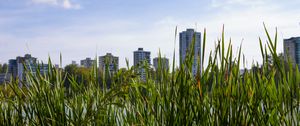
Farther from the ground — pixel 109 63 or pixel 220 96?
pixel 109 63

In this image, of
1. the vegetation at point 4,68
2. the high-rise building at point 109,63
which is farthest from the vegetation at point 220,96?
the vegetation at point 4,68

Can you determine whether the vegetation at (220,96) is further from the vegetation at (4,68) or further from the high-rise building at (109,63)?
the vegetation at (4,68)

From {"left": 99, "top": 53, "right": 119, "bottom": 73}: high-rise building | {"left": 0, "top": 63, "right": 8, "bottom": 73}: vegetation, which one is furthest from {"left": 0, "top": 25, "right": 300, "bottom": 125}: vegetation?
{"left": 0, "top": 63, "right": 8, "bottom": 73}: vegetation

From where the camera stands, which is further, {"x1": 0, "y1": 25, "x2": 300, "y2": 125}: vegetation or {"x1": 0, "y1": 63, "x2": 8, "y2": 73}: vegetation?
{"x1": 0, "y1": 63, "x2": 8, "y2": 73}: vegetation

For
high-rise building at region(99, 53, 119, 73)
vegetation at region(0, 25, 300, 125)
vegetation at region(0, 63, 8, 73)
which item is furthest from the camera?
vegetation at region(0, 63, 8, 73)

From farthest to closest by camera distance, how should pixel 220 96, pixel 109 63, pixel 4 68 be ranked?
1. pixel 4 68
2. pixel 109 63
3. pixel 220 96

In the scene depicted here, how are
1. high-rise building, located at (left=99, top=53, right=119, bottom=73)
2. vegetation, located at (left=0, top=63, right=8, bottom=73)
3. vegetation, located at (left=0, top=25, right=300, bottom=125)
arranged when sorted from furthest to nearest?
vegetation, located at (left=0, top=63, right=8, bottom=73)
high-rise building, located at (left=99, top=53, right=119, bottom=73)
vegetation, located at (left=0, top=25, right=300, bottom=125)

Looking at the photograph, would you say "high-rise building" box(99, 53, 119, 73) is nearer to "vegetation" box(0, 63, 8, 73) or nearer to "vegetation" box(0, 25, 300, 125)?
"vegetation" box(0, 25, 300, 125)

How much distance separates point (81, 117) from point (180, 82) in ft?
1.81

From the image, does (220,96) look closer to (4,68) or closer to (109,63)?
(109,63)

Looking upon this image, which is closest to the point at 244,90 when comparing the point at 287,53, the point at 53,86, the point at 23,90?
the point at 287,53

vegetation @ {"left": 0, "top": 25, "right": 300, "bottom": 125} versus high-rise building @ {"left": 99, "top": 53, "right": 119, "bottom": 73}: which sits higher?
high-rise building @ {"left": 99, "top": 53, "right": 119, "bottom": 73}

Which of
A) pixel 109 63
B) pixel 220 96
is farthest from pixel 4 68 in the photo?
pixel 220 96

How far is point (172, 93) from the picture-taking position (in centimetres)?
171
